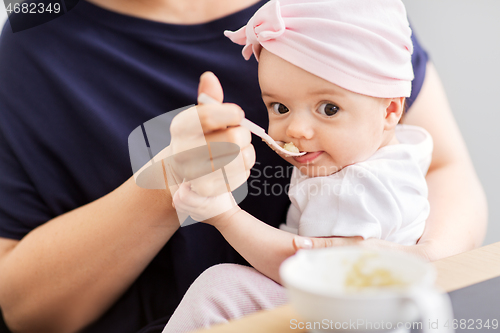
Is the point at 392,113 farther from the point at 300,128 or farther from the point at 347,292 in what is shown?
the point at 347,292

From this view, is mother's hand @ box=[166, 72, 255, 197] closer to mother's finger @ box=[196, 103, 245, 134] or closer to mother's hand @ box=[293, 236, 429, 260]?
mother's finger @ box=[196, 103, 245, 134]

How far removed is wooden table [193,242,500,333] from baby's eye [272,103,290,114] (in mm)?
401

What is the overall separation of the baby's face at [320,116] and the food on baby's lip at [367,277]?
1.36 ft

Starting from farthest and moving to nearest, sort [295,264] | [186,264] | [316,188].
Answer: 1. [186,264]
2. [316,188]
3. [295,264]

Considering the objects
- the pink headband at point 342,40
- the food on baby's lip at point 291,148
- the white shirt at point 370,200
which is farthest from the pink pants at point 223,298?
the pink headband at point 342,40

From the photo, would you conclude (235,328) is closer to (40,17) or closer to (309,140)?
(309,140)

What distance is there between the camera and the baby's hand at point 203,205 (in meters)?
0.63

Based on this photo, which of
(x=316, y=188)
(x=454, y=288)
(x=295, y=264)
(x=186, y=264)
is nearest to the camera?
(x=295, y=264)

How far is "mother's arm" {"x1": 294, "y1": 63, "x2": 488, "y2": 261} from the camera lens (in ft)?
2.55

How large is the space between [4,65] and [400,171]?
0.88m

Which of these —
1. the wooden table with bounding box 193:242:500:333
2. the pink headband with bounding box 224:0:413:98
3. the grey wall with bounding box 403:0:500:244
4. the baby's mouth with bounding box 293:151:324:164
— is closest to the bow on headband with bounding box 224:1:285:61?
the pink headband with bounding box 224:0:413:98

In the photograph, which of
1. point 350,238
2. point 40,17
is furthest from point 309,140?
point 40,17

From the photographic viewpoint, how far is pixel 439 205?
94cm

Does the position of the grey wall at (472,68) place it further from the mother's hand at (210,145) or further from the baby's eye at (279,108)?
the mother's hand at (210,145)
